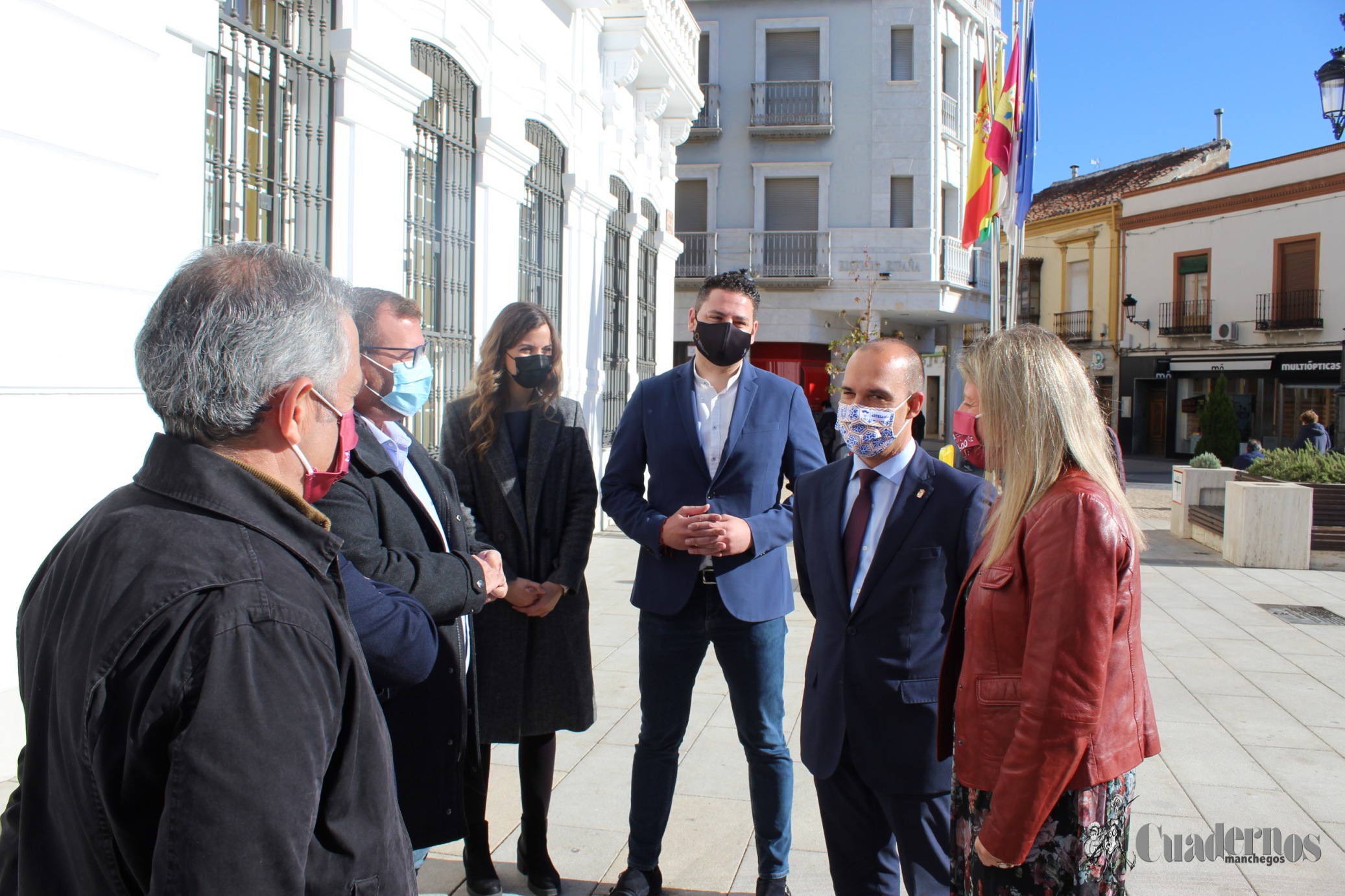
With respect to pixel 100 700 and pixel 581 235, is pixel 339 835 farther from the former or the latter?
pixel 581 235

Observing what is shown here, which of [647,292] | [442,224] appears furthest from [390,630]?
[647,292]

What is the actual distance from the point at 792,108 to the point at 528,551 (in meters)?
23.1

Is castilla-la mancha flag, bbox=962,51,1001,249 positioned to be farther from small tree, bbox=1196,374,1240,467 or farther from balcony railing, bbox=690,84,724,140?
small tree, bbox=1196,374,1240,467

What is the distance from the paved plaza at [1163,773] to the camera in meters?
3.36

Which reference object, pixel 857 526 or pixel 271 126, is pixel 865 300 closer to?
pixel 271 126

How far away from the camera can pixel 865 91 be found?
2397 centimetres

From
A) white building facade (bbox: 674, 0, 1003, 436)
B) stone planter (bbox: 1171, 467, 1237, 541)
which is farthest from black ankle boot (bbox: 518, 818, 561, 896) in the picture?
white building facade (bbox: 674, 0, 1003, 436)

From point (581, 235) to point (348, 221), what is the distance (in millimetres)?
5010

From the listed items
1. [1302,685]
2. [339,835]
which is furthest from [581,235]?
[339,835]

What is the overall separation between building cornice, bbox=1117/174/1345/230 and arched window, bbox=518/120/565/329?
→ 25.7 meters

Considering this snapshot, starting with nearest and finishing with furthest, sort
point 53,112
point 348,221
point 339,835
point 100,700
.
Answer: point 100,700, point 339,835, point 53,112, point 348,221

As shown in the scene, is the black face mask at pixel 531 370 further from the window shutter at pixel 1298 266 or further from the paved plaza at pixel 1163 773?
the window shutter at pixel 1298 266

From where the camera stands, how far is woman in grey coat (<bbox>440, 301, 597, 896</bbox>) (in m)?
3.22

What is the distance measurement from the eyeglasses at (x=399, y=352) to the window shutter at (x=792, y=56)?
931 inches
